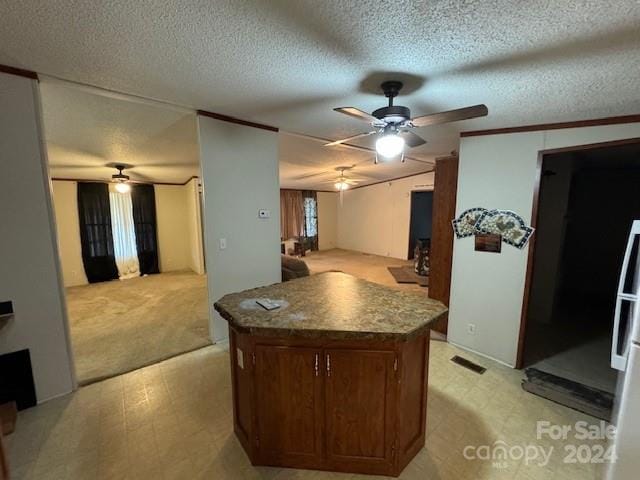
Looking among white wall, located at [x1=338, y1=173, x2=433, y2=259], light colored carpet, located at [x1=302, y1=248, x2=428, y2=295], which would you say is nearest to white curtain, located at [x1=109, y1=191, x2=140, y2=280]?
light colored carpet, located at [x1=302, y1=248, x2=428, y2=295]

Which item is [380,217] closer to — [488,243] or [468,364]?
[488,243]

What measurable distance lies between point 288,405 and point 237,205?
215 centimetres

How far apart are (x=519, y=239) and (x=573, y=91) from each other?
1277mm

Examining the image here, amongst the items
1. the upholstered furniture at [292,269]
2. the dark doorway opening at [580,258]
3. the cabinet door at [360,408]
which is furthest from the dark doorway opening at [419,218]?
the cabinet door at [360,408]

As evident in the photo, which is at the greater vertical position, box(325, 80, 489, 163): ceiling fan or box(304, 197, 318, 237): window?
box(325, 80, 489, 163): ceiling fan

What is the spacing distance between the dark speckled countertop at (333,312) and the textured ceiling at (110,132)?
6.48ft

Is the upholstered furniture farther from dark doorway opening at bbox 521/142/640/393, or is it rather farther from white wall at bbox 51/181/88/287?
white wall at bbox 51/181/88/287

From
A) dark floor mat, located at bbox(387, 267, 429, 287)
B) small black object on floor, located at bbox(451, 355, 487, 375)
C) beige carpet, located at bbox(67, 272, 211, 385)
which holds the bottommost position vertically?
small black object on floor, located at bbox(451, 355, 487, 375)

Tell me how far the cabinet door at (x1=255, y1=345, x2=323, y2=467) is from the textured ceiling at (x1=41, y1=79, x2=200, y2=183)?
2.39 m

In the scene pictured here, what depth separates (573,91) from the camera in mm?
1860

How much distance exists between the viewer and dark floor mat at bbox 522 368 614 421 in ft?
6.96

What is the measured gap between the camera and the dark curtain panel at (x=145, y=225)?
20.5ft

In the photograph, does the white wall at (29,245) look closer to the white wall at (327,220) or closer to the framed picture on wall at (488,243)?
the framed picture on wall at (488,243)

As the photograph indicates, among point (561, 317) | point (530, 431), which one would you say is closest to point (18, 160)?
point (530, 431)
